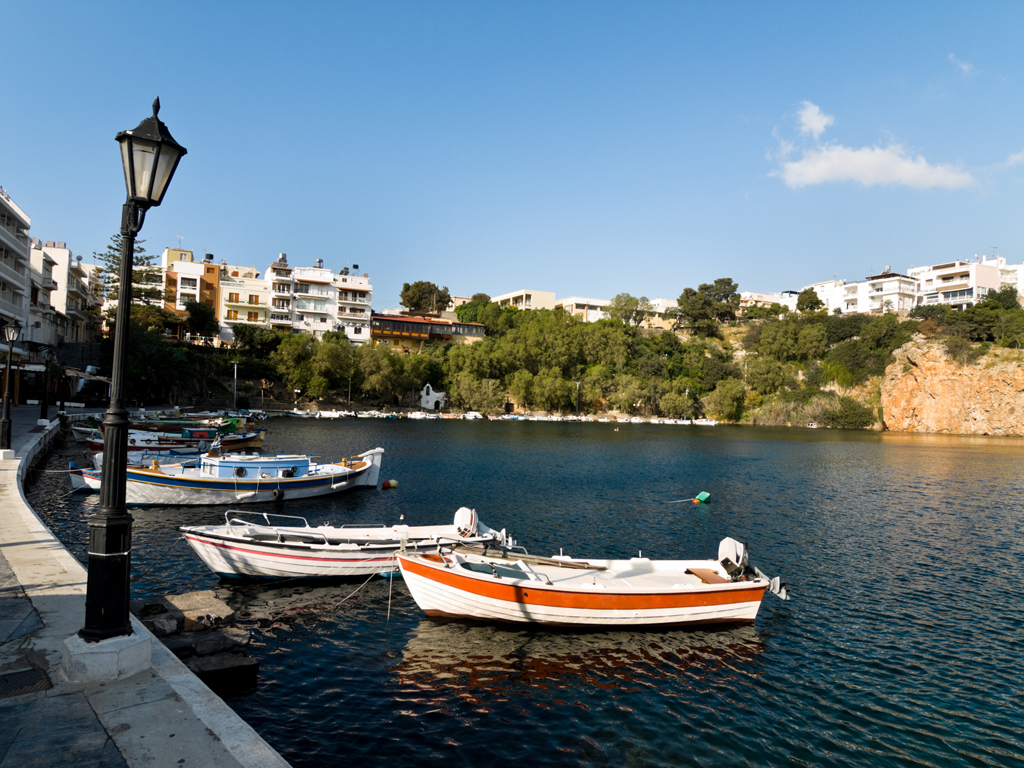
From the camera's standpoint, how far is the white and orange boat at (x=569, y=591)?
1332 centimetres

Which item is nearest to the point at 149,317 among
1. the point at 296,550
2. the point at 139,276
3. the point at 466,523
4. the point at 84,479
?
the point at 139,276

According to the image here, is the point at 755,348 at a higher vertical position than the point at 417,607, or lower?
higher

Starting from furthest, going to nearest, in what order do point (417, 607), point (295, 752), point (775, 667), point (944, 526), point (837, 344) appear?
point (837, 344) < point (944, 526) < point (417, 607) < point (775, 667) < point (295, 752)

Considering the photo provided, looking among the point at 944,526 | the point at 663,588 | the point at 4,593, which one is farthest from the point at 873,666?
the point at 944,526

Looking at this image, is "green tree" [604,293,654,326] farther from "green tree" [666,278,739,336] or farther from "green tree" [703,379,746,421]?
"green tree" [703,379,746,421]

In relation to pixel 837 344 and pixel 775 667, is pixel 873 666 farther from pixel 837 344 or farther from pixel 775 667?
pixel 837 344

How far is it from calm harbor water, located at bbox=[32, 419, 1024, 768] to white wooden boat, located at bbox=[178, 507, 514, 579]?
46 cm

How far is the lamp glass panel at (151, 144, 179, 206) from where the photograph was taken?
657 cm

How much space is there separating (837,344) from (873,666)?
420 ft

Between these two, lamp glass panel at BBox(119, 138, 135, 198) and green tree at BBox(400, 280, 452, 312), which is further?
green tree at BBox(400, 280, 452, 312)

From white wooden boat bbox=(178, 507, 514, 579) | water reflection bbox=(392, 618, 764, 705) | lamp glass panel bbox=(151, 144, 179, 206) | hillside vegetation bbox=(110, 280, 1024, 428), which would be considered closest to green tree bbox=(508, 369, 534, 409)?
hillside vegetation bbox=(110, 280, 1024, 428)

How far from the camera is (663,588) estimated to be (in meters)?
13.6

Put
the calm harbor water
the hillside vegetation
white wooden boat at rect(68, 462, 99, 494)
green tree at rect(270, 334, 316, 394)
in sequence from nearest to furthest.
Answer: the calm harbor water < white wooden boat at rect(68, 462, 99, 494) < green tree at rect(270, 334, 316, 394) < the hillside vegetation

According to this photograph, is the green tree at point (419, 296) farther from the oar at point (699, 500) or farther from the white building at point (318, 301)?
the oar at point (699, 500)
